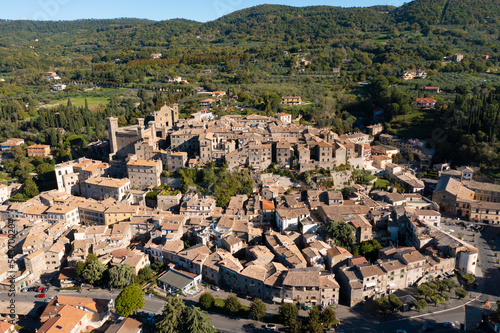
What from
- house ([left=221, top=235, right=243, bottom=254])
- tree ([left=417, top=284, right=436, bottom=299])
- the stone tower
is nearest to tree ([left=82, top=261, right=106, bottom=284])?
house ([left=221, top=235, right=243, bottom=254])

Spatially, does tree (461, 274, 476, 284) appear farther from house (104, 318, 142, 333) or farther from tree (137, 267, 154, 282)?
tree (137, 267, 154, 282)

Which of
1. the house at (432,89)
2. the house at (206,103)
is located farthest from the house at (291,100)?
the house at (432,89)

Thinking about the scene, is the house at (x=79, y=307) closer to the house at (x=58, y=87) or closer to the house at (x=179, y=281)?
the house at (x=179, y=281)

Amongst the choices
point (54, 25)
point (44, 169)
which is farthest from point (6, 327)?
point (54, 25)

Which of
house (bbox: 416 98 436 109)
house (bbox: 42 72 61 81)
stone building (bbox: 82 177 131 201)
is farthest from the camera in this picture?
house (bbox: 42 72 61 81)

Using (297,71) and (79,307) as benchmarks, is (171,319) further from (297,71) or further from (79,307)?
(297,71)

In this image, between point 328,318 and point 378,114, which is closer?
point 328,318
